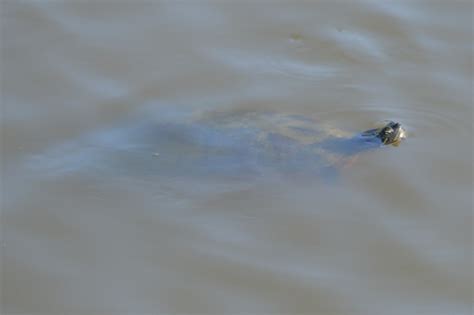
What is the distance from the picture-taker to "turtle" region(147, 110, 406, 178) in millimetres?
4227

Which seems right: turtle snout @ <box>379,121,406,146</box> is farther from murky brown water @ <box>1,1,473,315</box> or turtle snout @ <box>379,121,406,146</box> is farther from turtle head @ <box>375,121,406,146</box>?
murky brown water @ <box>1,1,473,315</box>

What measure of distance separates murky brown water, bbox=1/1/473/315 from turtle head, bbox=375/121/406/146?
0.32ft

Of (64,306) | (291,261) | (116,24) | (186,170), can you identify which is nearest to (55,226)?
(64,306)

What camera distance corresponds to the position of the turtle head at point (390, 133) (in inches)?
169

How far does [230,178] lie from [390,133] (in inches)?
40.1

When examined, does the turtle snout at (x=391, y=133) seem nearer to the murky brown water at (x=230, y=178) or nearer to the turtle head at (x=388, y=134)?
the turtle head at (x=388, y=134)

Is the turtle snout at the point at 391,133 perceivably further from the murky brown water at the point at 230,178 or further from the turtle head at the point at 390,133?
the murky brown water at the point at 230,178

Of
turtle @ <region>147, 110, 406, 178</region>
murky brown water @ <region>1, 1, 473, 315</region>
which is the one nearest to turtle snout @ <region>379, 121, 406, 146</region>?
turtle @ <region>147, 110, 406, 178</region>

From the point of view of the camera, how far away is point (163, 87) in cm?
485

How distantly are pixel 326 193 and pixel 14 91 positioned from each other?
2196 millimetres

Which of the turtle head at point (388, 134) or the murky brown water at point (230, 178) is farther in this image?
the turtle head at point (388, 134)

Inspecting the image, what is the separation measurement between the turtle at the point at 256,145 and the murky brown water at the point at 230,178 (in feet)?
0.24

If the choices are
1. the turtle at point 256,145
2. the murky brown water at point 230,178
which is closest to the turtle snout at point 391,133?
the turtle at point 256,145

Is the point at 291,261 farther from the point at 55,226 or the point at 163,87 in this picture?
the point at 163,87
